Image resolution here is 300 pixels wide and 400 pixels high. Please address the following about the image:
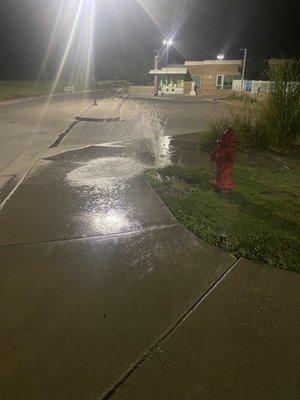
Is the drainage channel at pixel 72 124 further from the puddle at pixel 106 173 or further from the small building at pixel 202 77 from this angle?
the small building at pixel 202 77

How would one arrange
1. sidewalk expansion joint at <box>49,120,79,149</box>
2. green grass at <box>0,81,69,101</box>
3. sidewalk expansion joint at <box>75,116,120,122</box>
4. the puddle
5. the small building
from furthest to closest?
the small building < green grass at <box>0,81,69,101</box> < sidewalk expansion joint at <box>75,116,120,122</box> < sidewalk expansion joint at <box>49,120,79,149</box> < the puddle

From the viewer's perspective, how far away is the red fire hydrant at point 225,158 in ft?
16.6

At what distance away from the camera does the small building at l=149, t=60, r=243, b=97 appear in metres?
42.6

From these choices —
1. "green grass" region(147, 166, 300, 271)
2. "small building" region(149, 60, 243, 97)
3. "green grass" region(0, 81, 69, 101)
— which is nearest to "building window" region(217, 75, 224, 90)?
"small building" region(149, 60, 243, 97)

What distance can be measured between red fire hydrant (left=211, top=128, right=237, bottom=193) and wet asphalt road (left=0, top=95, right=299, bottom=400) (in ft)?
3.44

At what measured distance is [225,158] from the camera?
512 centimetres

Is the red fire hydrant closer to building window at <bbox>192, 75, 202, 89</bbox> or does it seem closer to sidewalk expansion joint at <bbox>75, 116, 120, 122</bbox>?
sidewalk expansion joint at <bbox>75, 116, 120, 122</bbox>

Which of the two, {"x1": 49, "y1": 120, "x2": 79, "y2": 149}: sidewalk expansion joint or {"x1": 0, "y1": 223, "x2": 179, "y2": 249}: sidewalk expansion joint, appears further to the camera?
{"x1": 49, "y1": 120, "x2": 79, "y2": 149}: sidewalk expansion joint

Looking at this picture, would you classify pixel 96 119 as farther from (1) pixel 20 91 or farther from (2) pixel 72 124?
(1) pixel 20 91

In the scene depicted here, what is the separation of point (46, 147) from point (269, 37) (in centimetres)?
5175

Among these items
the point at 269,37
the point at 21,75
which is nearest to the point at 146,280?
the point at 269,37

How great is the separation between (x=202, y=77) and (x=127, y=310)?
44.8m

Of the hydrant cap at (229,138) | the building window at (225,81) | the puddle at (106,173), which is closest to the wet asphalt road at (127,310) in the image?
the puddle at (106,173)

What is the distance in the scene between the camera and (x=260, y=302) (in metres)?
2.83
